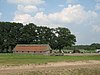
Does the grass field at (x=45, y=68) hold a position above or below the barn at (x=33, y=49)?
below

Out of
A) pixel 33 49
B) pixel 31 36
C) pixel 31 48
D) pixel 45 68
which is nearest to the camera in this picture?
pixel 45 68

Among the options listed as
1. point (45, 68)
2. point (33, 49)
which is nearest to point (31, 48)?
point (33, 49)

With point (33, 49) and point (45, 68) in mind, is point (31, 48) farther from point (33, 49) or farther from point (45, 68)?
point (45, 68)

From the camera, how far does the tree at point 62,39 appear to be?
14475 centimetres

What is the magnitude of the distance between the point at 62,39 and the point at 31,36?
15922mm

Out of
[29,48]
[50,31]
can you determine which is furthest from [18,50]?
[50,31]

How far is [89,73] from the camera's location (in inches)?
1342

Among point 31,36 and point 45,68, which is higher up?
point 31,36

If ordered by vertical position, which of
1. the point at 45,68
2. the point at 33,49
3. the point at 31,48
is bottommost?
the point at 45,68

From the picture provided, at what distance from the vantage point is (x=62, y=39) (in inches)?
5719

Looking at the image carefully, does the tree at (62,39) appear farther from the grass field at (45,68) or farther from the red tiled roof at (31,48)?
the grass field at (45,68)

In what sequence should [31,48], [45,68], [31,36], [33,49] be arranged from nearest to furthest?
[45,68] → [33,49] → [31,48] → [31,36]

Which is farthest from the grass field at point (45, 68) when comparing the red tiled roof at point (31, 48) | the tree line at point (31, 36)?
the tree line at point (31, 36)

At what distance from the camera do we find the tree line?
140m
